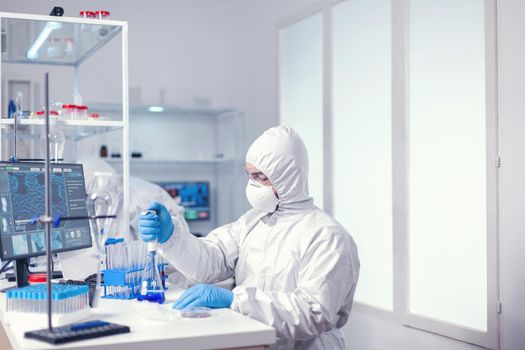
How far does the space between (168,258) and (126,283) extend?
284 millimetres

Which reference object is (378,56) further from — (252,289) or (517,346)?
(252,289)

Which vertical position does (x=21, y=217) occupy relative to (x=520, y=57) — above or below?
below

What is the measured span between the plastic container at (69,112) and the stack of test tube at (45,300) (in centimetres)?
116

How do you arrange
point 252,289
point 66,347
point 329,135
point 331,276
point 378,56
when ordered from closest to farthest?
point 66,347 < point 252,289 < point 331,276 < point 378,56 < point 329,135

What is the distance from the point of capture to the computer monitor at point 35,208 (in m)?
2.14

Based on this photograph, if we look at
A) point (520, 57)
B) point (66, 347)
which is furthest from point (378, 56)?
point (66, 347)

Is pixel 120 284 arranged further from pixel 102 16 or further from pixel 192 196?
pixel 192 196

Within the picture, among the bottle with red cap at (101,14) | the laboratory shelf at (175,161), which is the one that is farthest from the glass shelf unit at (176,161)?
the bottle with red cap at (101,14)

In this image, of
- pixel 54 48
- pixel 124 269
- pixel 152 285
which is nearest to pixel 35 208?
pixel 124 269

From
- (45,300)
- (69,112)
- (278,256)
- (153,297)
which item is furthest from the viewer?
(69,112)

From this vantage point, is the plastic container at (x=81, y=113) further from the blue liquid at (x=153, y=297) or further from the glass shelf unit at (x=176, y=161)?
the glass shelf unit at (x=176, y=161)

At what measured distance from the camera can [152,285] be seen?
84.7 inches

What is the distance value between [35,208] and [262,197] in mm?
795

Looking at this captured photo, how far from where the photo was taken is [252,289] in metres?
1.98
